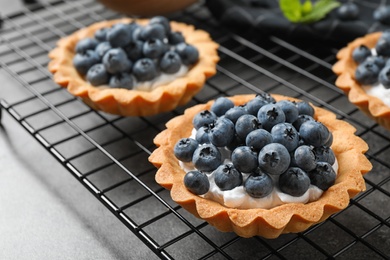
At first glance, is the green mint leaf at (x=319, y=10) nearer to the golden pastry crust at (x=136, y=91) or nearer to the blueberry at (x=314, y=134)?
the golden pastry crust at (x=136, y=91)

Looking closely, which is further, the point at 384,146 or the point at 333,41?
the point at 333,41

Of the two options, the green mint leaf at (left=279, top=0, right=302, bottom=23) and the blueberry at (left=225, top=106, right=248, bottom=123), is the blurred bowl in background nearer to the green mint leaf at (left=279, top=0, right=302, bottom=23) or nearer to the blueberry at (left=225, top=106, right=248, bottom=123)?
the green mint leaf at (left=279, top=0, right=302, bottom=23)

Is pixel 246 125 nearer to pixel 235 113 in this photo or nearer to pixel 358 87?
pixel 235 113

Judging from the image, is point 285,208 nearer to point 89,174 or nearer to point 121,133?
point 89,174

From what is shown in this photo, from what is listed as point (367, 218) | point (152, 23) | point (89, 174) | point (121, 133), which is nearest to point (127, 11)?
point (152, 23)

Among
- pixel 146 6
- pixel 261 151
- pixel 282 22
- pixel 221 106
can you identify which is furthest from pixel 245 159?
pixel 146 6

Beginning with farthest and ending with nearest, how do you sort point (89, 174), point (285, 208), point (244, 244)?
1. point (89, 174)
2. point (244, 244)
3. point (285, 208)
